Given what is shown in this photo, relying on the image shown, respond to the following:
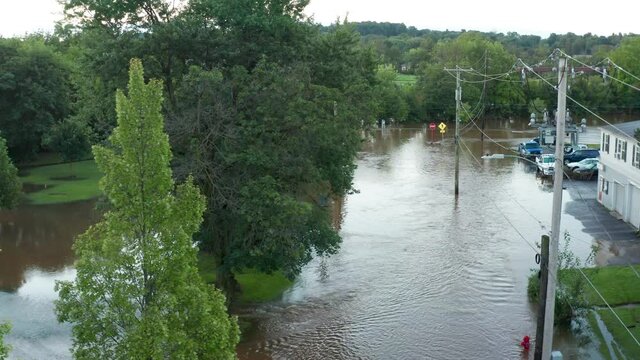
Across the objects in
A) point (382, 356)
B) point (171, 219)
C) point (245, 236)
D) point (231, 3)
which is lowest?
point (382, 356)

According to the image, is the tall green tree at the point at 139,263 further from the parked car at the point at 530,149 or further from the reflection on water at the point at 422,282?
the parked car at the point at 530,149

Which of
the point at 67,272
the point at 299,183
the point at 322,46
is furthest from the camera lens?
the point at 67,272

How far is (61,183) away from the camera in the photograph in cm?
4350

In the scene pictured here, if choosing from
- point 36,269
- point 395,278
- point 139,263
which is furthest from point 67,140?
point 139,263

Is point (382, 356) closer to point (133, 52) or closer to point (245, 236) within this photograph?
point (245, 236)

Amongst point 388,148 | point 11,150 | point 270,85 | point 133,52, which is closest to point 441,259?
point 270,85

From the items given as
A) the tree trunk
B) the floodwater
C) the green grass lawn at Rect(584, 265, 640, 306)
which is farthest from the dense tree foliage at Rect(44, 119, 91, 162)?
the green grass lawn at Rect(584, 265, 640, 306)

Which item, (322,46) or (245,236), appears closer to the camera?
(245,236)

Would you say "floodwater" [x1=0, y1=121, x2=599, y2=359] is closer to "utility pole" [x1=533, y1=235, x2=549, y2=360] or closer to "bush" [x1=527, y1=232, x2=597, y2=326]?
"bush" [x1=527, y1=232, x2=597, y2=326]

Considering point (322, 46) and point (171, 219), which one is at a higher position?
point (322, 46)

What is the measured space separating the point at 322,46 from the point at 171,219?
15279 mm

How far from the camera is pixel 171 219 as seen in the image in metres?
9.66

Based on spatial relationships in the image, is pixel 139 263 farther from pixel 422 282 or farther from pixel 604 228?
pixel 604 228

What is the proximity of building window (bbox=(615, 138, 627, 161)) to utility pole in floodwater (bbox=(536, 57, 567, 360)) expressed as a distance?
58.6 ft
